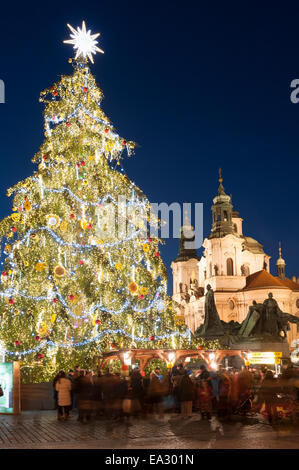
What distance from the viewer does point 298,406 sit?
1525 centimetres

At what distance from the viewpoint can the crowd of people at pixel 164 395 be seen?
49.0 feet

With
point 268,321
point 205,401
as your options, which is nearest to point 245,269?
point 268,321

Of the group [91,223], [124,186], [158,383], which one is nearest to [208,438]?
[158,383]

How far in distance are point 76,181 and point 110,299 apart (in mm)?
4809

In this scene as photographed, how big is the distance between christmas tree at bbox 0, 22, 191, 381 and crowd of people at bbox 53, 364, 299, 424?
394cm

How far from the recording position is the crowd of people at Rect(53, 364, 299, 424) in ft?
49.0

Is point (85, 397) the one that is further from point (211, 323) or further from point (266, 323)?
point (211, 323)

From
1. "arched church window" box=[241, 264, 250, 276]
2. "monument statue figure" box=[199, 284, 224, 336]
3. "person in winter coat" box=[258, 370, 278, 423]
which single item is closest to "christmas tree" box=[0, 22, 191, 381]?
"person in winter coat" box=[258, 370, 278, 423]

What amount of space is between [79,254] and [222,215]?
206 feet

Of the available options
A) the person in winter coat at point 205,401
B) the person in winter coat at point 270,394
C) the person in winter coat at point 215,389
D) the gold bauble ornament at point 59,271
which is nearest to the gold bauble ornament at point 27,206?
the gold bauble ornament at point 59,271

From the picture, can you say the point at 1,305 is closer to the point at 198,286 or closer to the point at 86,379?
the point at 86,379

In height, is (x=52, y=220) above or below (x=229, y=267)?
below

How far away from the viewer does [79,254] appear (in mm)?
22391

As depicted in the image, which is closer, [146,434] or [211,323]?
[146,434]
